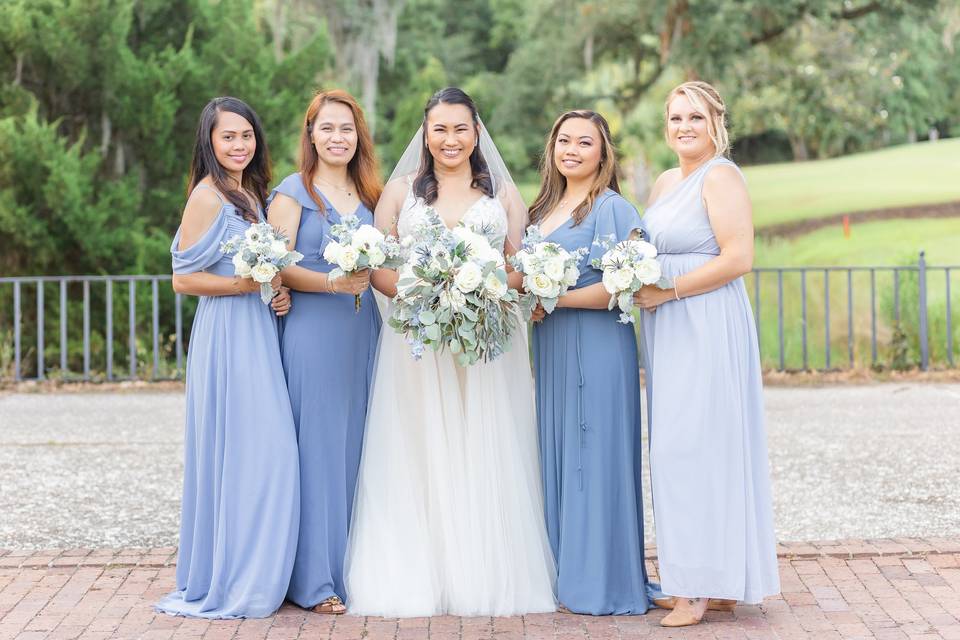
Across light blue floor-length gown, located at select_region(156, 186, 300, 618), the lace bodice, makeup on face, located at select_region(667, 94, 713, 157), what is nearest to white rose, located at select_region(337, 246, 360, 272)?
the lace bodice

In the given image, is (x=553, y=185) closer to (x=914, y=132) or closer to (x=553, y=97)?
(x=914, y=132)

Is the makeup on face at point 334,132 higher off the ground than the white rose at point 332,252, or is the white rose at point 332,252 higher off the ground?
the makeup on face at point 334,132

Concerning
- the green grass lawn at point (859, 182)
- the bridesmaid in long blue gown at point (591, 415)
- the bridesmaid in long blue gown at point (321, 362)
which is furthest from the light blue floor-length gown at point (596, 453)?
the green grass lawn at point (859, 182)

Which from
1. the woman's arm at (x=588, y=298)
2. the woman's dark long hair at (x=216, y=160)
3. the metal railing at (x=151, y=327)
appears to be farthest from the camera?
the metal railing at (x=151, y=327)

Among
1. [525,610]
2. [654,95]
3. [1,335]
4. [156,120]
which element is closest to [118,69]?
[156,120]

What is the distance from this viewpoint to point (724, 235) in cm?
489

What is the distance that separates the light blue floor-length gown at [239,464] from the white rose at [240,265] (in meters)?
0.30

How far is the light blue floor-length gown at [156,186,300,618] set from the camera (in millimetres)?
5102

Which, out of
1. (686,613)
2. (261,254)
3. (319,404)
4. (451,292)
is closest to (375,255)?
(451,292)

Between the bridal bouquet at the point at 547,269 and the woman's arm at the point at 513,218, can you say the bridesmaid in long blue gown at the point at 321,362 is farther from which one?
the bridal bouquet at the point at 547,269

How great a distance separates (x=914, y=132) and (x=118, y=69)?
15.4m

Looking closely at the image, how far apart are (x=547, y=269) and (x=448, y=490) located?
108 centimetres

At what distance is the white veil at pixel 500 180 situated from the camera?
5.33 meters

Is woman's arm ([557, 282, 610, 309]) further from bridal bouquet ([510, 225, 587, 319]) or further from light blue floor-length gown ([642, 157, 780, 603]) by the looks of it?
light blue floor-length gown ([642, 157, 780, 603])
